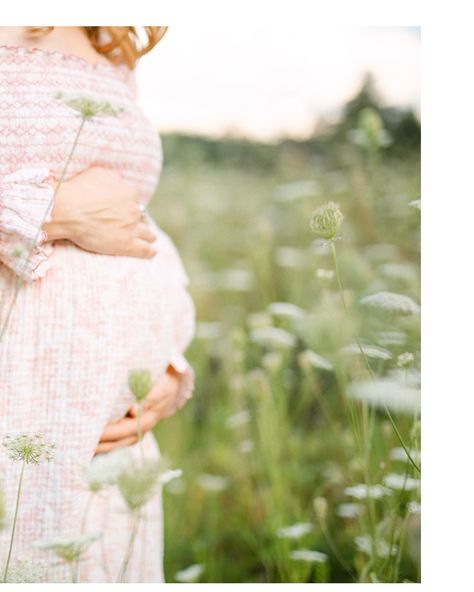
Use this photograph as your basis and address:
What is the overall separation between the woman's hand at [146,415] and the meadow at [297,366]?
9.2 inches

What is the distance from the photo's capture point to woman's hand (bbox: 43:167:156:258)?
3.09 ft

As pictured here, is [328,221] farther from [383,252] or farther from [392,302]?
[383,252]

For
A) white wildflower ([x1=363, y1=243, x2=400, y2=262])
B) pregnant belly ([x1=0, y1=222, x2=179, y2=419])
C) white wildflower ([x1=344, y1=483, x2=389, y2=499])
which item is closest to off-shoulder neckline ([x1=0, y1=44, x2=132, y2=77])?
pregnant belly ([x1=0, y1=222, x2=179, y2=419])

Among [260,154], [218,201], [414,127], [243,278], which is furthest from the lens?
[260,154]

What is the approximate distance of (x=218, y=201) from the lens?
2.52 m

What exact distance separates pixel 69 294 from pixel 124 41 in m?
0.41

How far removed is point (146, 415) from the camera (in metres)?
1.04

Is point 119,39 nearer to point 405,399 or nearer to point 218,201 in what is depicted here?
point 405,399

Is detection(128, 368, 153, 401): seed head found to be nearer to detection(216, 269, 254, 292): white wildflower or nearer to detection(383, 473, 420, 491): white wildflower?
detection(383, 473, 420, 491): white wildflower

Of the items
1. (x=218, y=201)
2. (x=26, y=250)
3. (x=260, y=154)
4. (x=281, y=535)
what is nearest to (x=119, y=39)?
(x=26, y=250)

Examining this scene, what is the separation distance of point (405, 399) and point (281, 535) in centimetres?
39

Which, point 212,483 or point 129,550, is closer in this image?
→ point 129,550

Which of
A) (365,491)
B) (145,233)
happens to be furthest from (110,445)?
(365,491)

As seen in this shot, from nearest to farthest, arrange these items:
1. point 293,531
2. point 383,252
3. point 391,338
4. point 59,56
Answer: point 59,56 → point 391,338 → point 293,531 → point 383,252
